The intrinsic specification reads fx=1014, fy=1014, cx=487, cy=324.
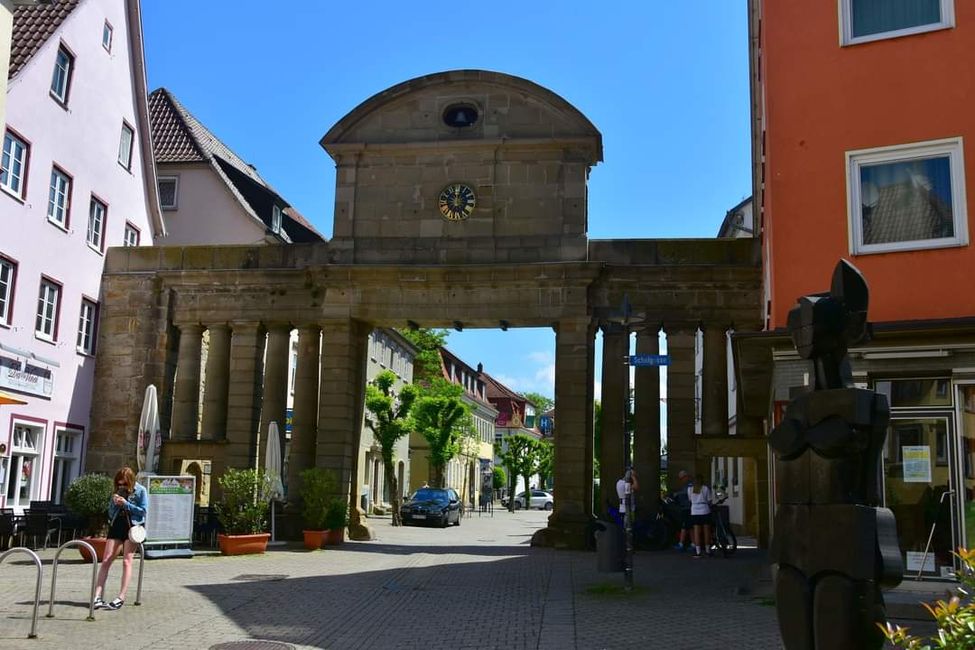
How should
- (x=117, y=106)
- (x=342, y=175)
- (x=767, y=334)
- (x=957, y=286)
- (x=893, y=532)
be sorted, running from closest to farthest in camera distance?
1. (x=893, y=532)
2. (x=957, y=286)
3. (x=767, y=334)
4. (x=342, y=175)
5. (x=117, y=106)

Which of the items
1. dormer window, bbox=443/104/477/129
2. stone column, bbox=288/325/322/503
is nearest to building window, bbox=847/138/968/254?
dormer window, bbox=443/104/477/129

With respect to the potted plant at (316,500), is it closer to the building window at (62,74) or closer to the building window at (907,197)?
the building window at (62,74)

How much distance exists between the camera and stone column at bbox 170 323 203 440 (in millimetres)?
25672

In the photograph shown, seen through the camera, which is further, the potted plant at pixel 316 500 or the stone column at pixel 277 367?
the stone column at pixel 277 367

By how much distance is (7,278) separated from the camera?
22.5 metres

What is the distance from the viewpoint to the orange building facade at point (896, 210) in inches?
500

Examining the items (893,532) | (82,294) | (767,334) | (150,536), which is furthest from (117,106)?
(893,532)

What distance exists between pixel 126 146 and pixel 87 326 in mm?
5680

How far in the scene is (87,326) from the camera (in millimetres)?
26188

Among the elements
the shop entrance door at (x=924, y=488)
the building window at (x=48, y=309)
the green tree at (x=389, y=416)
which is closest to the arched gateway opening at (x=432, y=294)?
the building window at (x=48, y=309)

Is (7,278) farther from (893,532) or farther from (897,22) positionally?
(893,532)

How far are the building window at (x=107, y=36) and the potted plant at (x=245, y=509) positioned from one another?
13.2 meters

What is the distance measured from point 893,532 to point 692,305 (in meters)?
17.1

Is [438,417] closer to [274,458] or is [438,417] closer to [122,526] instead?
[274,458]
